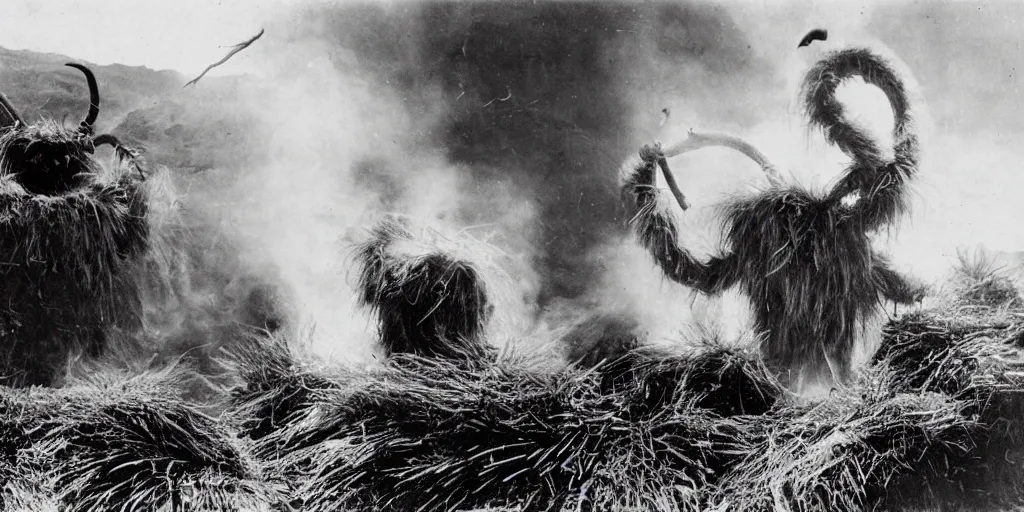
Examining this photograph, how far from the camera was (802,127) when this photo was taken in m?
1.59

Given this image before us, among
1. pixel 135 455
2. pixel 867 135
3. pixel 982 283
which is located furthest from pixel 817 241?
pixel 135 455

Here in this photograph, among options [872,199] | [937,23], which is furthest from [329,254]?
[937,23]

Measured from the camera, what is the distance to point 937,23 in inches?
64.5

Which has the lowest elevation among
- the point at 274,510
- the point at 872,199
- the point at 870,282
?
the point at 274,510

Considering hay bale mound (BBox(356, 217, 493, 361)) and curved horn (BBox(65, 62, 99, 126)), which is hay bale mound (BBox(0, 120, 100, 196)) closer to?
curved horn (BBox(65, 62, 99, 126))

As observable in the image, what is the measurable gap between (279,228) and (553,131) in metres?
0.63

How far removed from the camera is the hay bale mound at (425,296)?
60.5 inches

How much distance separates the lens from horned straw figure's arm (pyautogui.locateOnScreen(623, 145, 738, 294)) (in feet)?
5.19

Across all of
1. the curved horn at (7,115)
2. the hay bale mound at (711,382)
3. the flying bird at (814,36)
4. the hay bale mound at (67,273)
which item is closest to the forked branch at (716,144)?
the flying bird at (814,36)

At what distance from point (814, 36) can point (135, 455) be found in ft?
5.20

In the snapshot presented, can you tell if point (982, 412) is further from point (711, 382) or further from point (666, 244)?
point (666, 244)

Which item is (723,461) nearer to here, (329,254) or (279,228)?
(329,254)

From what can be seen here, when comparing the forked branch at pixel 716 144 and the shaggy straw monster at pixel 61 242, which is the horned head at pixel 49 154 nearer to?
the shaggy straw monster at pixel 61 242

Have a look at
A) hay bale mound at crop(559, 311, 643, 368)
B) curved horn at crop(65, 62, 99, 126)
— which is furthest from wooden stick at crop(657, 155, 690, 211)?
curved horn at crop(65, 62, 99, 126)
